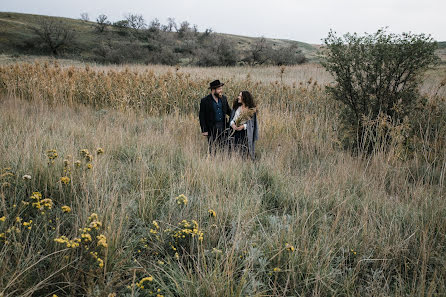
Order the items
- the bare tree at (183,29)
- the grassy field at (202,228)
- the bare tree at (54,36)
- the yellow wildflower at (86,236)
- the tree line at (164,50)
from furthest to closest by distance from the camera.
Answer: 1. the bare tree at (183,29)
2. the bare tree at (54,36)
3. the tree line at (164,50)
4. the grassy field at (202,228)
5. the yellow wildflower at (86,236)

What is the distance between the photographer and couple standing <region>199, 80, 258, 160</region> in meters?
5.60

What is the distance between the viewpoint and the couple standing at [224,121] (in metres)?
5.60

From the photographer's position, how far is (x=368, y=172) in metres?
4.59

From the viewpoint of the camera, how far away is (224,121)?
6.15m

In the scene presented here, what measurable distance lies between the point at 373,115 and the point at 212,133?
364 centimetres

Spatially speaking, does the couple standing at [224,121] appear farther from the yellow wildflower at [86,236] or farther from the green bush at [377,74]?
the yellow wildflower at [86,236]

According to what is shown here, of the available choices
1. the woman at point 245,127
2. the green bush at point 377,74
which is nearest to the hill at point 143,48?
the green bush at point 377,74

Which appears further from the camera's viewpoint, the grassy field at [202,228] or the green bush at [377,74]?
the green bush at [377,74]

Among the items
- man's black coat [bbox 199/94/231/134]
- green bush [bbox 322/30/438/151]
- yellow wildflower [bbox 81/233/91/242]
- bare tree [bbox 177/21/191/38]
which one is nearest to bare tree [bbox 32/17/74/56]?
bare tree [bbox 177/21/191/38]

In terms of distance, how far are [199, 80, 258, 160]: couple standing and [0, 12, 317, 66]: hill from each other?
68.9ft

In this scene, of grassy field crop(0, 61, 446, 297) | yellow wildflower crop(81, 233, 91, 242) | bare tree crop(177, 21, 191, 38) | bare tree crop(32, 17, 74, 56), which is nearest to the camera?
yellow wildflower crop(81, 233, 91, 242)

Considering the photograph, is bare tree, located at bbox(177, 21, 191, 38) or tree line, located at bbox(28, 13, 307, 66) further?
bare tree, located at bbox(177, 21, 191, 38)

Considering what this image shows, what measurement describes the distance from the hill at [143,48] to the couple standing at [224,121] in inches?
827

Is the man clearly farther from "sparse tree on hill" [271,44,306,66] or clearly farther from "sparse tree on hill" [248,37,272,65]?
"sparse tree on hill" [271,44,306,66]
